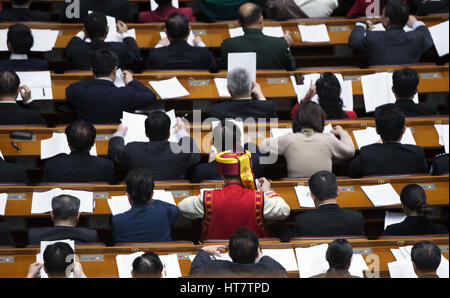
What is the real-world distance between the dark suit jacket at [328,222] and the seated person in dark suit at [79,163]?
1.44 metres

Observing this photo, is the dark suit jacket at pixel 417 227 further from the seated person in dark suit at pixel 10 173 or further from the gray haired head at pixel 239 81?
the seated person in dark suit at pixel 10 173

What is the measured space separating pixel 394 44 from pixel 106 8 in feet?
8.50

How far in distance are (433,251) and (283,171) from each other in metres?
1.79

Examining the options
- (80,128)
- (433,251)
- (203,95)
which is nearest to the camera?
(433,251)

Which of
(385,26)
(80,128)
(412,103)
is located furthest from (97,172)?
(385,26)

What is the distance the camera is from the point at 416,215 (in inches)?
203

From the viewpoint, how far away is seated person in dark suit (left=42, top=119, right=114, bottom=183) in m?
5.61

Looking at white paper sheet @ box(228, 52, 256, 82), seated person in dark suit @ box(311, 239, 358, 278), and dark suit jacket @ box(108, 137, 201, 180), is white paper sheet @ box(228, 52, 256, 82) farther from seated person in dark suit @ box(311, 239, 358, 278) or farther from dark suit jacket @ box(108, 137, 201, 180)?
seated person in dark suit @ box(311, 239, 358, 278)

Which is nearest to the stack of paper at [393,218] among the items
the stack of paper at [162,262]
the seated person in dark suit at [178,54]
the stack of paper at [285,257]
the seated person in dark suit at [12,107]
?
the stack of paper at [285,257]

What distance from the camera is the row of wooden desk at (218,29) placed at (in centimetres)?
713

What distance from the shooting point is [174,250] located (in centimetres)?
497

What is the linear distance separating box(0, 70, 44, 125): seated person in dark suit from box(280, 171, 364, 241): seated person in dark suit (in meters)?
2.31

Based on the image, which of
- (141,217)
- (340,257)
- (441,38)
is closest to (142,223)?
(141,217)

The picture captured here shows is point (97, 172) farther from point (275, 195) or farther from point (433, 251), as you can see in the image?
point (433, 251)
